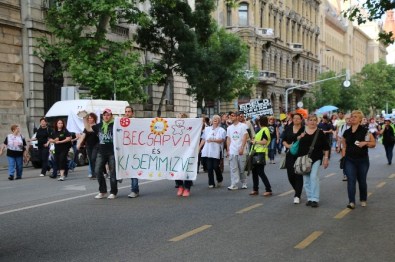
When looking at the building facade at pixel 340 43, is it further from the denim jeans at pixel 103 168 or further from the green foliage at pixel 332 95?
the denim jeans at pixel 103 168

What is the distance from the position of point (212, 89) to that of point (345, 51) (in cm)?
7716

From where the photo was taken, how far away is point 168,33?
34.3m

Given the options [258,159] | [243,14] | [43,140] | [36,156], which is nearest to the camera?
[258,159]

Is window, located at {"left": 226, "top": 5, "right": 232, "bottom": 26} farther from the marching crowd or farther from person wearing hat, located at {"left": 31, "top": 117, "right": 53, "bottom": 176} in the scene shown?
the marching crowd

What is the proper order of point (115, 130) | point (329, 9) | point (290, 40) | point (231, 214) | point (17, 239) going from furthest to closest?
1. point (329, 9)
2. point (290, 40)
3. point (115, 130)
4. point (231, 214)
5. point (17, 239)

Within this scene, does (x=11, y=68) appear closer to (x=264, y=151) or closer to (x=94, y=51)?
(x=94, y=51)

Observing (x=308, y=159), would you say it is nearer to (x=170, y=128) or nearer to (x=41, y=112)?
(x=170, y=128)

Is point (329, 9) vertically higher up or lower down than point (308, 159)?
higher up

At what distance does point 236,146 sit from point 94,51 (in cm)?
1627

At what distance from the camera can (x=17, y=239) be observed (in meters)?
8.31

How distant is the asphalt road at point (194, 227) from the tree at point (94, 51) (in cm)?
1325

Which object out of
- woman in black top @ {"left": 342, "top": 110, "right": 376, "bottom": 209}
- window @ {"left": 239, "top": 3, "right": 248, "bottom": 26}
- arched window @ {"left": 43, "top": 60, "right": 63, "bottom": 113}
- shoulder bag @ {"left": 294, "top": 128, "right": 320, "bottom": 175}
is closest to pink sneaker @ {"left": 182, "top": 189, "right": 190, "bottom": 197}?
shoulder bag @ {"left": 294, "top": 128, "right": 320, "bottom": 175}

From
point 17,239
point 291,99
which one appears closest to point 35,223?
point 17,239

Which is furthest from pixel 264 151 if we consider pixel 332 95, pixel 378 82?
pixel 378 82
